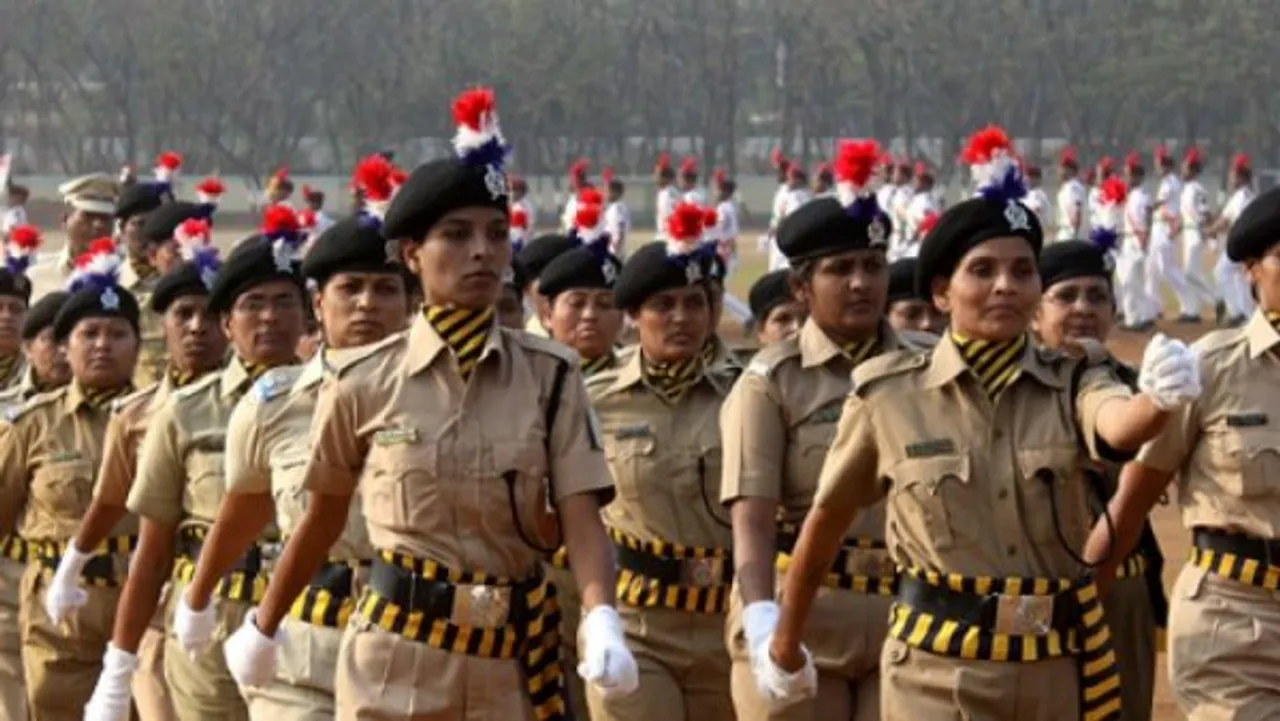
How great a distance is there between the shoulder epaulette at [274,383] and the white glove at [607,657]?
2.03m

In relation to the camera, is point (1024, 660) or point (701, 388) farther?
point (701, 388)

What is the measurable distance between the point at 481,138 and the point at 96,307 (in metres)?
4.49

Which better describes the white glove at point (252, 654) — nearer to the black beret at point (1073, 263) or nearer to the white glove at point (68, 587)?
the white glove at point (68, 587)

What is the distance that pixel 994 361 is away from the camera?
23.0 ft

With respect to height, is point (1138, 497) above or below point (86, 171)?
above

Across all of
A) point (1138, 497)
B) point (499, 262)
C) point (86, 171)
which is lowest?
point (86, 171)

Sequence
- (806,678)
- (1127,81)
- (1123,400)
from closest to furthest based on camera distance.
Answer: (1123,400), (806,678), (1127,81)

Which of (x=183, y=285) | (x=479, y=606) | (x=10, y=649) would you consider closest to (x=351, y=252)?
(x=479, y=606)

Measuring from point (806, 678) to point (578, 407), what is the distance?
3.23 feet

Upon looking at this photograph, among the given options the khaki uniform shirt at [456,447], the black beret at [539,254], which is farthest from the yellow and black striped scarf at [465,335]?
the black beret at [539,254]

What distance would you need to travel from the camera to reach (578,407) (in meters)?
6.84

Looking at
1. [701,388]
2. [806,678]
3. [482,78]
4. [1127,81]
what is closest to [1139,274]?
[701,388]

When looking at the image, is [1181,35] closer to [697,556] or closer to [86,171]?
[86,171]

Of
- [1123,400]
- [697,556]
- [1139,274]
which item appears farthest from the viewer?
[1139,274]
